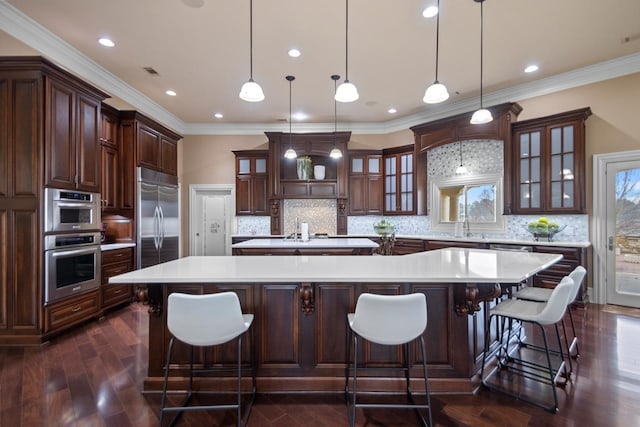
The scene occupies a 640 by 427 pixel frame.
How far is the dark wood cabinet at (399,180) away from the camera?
242 inches

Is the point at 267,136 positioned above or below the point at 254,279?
above

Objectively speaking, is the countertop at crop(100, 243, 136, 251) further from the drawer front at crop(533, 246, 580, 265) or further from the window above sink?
the drawer front at crop(533, 246, 580, 265)

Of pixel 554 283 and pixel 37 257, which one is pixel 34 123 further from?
pixel 554 283

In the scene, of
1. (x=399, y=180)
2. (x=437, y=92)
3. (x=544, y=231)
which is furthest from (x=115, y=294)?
(x=544, y=231)

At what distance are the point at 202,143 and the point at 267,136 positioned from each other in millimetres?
1666

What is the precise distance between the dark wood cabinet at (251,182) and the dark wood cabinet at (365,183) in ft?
6.37

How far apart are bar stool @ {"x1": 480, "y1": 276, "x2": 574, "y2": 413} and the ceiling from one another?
9.58 feet

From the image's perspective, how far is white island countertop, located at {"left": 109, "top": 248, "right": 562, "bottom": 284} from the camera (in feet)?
6.17

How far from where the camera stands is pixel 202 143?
677cm

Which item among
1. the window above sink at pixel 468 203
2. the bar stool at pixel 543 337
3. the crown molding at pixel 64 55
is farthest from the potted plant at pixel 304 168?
the bar stool at pixel 543 337

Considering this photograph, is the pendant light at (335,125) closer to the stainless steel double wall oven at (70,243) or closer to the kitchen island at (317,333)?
the kitchen island at (317,333)

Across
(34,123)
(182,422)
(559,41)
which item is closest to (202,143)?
(34,123)

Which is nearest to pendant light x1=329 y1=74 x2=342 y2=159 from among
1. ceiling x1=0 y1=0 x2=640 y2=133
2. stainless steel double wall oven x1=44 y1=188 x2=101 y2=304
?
ceiling x1=0 y1=0 x2=640 y2=133

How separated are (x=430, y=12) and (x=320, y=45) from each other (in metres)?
1.32
